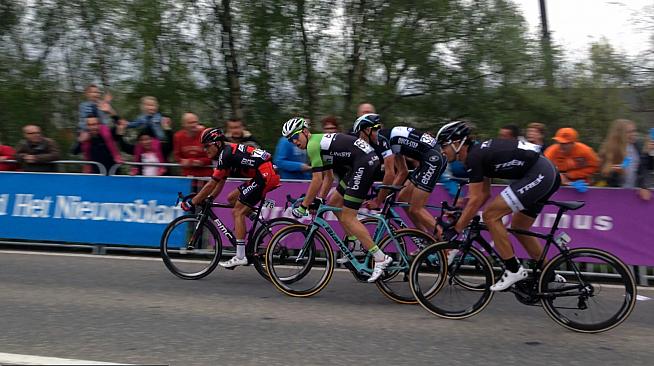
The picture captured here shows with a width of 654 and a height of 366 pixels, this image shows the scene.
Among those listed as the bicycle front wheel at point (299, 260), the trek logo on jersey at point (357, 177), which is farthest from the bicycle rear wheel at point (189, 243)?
the trek logo on jersey at point (357, 177)

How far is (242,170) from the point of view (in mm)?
7500

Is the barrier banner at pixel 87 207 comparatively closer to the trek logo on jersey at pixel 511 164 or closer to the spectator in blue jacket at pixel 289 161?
the spectator in blue jacket at pixel 289 161

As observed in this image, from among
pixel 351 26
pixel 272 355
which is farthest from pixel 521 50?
pixel 272 355

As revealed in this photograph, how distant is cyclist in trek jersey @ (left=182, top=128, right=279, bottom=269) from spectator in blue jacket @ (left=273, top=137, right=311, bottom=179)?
1600mm

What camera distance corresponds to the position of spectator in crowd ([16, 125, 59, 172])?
1012 cm

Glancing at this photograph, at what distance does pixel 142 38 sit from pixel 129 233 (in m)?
5.46

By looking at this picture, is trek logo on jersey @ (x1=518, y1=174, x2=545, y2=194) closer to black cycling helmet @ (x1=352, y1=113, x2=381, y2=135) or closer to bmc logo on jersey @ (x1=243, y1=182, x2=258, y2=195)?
black cycling helmet @ (x1=352, y1=113, x2=381, y2=135)

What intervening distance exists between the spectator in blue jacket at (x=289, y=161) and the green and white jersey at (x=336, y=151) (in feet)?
8.13

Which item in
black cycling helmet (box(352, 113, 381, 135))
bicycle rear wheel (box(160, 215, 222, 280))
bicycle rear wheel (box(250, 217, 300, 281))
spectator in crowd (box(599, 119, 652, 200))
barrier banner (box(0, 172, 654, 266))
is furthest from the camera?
barrier banner (box(0, 172, 654, 266))

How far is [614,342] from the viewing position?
5238mm

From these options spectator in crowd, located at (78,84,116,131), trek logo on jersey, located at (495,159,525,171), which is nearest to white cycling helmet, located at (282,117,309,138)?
trek logo on jersey, located at (495,159,525,171)

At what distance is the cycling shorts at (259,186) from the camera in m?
7.37

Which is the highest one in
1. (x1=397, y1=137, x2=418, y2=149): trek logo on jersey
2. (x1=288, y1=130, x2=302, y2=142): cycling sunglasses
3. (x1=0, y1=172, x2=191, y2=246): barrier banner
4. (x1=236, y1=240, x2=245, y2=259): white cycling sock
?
(x1=288, y1=130, x2=302, y2=142): cycling sunglasses

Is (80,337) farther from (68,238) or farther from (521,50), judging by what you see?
(521,50)
